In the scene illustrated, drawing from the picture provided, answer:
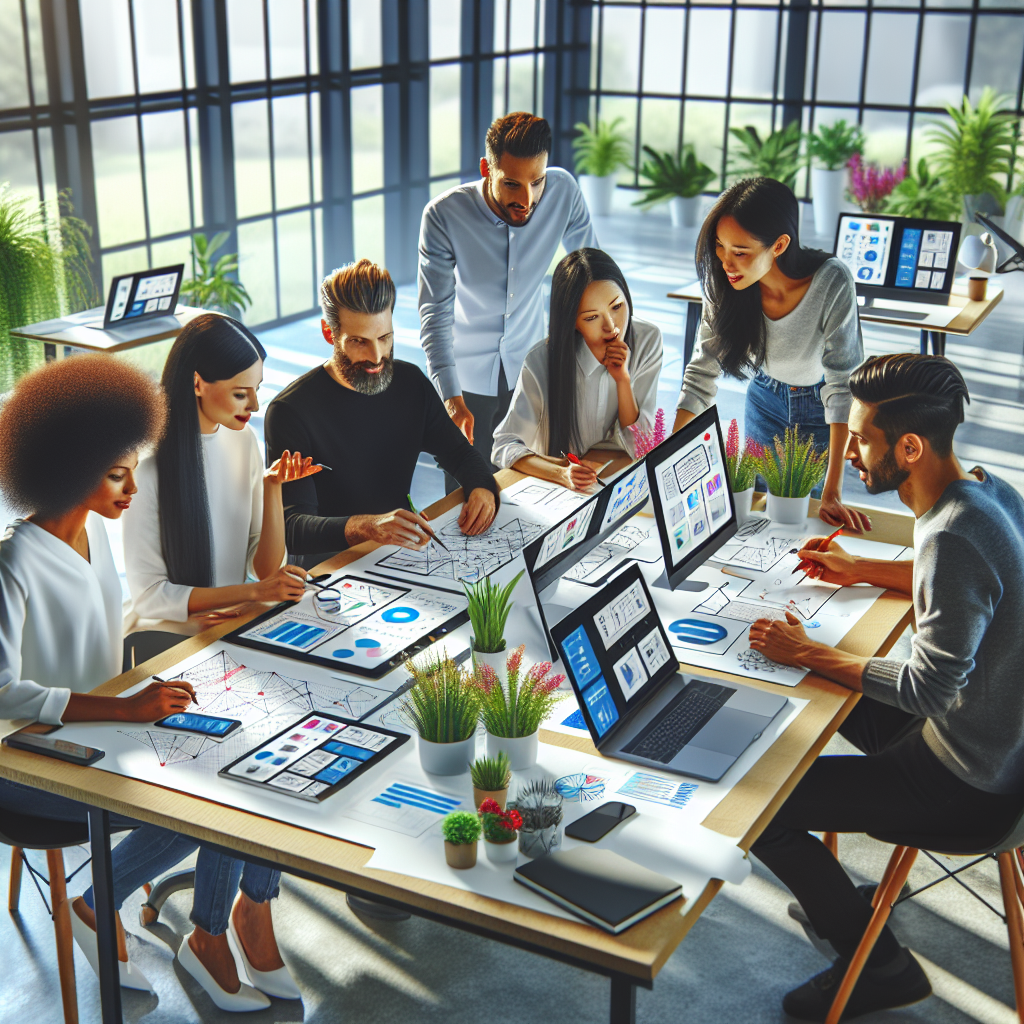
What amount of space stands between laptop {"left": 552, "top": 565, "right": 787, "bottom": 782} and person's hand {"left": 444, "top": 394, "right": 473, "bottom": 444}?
5.39 ft

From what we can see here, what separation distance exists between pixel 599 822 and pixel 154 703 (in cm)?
85

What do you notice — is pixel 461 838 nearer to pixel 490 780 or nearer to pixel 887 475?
pixel 490 780

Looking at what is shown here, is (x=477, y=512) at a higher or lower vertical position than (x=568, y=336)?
lower

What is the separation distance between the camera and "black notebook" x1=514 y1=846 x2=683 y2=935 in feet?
5.47

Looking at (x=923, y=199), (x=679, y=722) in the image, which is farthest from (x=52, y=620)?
(x=923, y=199)

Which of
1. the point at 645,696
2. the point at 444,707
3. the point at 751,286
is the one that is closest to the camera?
the point at 444,707

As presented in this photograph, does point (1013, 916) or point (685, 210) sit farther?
point (685, 210)

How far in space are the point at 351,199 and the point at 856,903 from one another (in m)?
8.48

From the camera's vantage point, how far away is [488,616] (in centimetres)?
230

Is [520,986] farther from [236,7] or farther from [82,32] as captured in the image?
[236,7]

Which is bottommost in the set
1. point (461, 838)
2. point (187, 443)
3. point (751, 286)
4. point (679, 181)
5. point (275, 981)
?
point (275, 981)

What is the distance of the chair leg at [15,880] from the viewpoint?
2.83m

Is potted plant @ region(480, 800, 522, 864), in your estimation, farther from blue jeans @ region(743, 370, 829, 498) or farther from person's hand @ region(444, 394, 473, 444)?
person's hand @ region(444, 394, 473, 444)

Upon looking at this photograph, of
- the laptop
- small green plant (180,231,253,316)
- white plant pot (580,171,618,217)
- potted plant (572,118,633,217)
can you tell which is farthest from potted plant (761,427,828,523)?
white plant pot (580,171,618,217)
